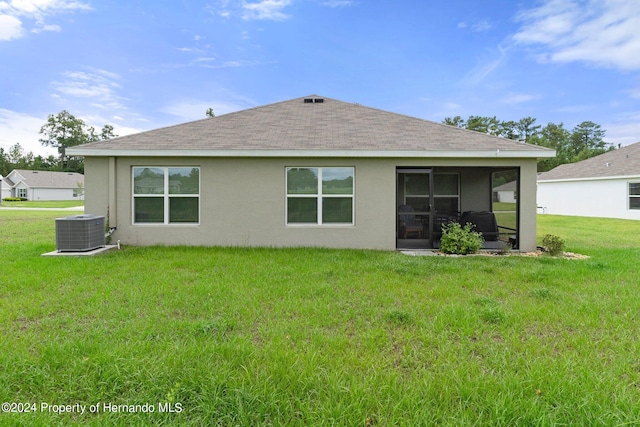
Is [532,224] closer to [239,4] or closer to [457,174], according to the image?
[457,174]

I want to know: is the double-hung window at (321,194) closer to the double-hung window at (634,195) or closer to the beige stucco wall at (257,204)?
the beige stucco wall at (257,204)

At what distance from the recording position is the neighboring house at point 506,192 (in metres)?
8.73

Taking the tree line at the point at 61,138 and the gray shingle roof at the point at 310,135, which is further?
the tree line at the point at 61,138

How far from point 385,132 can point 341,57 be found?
45.7ft

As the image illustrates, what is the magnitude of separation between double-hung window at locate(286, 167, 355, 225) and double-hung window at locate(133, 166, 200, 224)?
2656mm

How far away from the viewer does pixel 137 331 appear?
332 cm

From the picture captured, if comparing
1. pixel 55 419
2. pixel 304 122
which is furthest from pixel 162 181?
pixel 55 419

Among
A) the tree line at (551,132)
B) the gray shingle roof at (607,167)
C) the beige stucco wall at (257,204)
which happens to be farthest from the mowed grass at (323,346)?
the tree line at (551,132)

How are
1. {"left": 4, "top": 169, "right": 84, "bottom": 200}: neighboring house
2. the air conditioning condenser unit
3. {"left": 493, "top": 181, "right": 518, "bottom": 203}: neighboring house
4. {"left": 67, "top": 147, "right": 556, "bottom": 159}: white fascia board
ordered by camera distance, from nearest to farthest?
the air conditioning condenser unit, {"left": 67, "top": 147, "right": 556, "bottom": 159}: white fascia board, {"left": 493, "top": 181, "right": 518, "bottom": 203}: neighboring house, {"left": 4, "top": 169, "right": 84, "bottom": 200}: neighboring house

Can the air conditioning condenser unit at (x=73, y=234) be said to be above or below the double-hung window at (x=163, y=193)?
below

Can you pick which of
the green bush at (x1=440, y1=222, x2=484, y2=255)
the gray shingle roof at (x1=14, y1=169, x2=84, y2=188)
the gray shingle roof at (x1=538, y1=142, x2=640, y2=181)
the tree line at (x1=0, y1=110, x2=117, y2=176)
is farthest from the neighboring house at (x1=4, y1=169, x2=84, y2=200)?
the gray shingle roof at (x1=538, y1=142, x2=640, y2=181)

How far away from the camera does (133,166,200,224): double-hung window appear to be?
8.54m

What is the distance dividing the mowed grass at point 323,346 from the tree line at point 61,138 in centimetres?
6786

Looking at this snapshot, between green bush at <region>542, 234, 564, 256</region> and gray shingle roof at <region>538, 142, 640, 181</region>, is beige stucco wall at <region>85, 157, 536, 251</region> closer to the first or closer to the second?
green bush at <region>542, 234, 564, 256</region>
